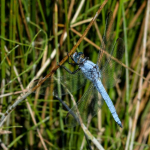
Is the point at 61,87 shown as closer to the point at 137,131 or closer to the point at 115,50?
the point at 115,50

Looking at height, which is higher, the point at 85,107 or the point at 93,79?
the point at 93,79

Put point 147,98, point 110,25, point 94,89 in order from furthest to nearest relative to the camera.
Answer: point 147,98, point 94,89, point 110,25

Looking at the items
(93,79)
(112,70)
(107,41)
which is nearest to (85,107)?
(93,79)

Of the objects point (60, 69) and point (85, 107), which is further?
point (60, 69)

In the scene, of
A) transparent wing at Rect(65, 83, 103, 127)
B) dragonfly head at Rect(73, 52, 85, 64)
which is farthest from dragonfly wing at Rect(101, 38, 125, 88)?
dragonfly head at Rect(73, 52, 85, 64)

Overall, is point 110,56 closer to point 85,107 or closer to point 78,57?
point 78,57

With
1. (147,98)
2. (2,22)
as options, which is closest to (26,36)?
(2,22)
